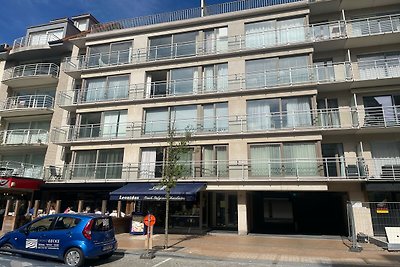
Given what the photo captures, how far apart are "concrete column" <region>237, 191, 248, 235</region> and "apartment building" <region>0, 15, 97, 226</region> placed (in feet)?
Result: 49.5

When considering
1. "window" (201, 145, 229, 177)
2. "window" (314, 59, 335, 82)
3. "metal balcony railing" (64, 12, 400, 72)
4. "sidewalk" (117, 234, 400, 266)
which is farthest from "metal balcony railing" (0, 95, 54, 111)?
"window" (314, 59, 335, 82)

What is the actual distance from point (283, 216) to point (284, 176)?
17.5 ft

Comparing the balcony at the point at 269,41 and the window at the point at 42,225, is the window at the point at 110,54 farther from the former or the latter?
the window at the point at 42,225

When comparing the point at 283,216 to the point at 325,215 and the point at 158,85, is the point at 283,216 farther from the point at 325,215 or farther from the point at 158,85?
the point at 158,85

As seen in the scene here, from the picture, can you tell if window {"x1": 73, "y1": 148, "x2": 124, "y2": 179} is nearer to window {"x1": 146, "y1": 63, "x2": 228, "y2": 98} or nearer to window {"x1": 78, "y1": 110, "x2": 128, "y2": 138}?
window {"x1": 78, "y1": 110, "x2": 128, "y2": 138}

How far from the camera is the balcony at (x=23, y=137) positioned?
24127 millimetres

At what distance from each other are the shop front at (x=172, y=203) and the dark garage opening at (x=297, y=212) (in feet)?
13.0

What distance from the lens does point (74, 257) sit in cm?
981

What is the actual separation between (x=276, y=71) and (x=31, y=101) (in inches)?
822

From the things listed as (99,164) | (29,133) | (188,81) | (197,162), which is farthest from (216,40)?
(29,133)

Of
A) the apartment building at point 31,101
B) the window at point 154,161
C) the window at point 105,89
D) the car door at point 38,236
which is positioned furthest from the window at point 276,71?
the apartment building at point 31,101

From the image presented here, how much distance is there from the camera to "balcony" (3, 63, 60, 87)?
25391mm

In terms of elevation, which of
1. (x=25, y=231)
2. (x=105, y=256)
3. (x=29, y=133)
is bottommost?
(x=105, y=256)

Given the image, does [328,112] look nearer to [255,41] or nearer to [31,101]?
[255,41]
